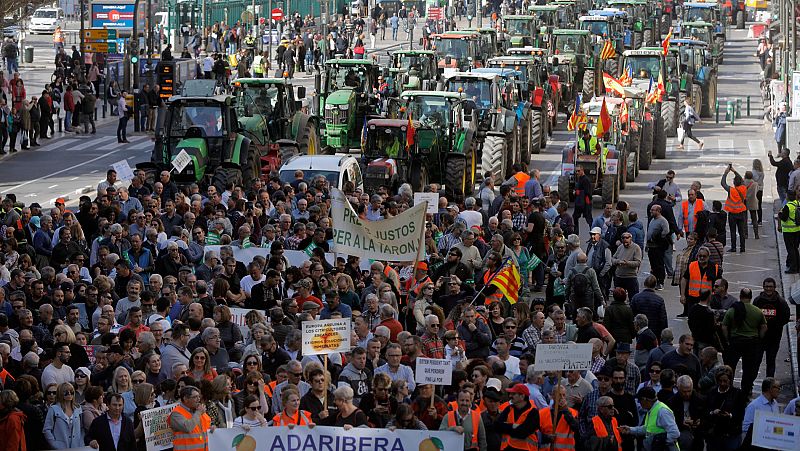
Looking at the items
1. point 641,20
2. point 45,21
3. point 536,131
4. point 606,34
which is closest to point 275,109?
point 536,131

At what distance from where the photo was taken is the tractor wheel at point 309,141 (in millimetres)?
36000

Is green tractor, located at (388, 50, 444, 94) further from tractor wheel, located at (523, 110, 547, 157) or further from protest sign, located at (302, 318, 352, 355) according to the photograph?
protest sign, located at (302, 318, 352, 355)

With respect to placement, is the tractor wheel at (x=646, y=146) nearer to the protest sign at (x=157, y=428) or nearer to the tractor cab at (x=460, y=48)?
the tractor cab at (x=460, y=48)

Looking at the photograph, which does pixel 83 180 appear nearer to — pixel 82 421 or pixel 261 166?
pixel 261 166

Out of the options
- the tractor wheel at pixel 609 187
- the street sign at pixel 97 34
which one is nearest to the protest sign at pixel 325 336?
the tractor wheel at pixel 609 187

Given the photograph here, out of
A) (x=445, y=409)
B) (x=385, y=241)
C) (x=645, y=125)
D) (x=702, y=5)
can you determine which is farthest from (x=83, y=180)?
(x=702, y=5)

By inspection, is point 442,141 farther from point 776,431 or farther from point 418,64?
point 776,431

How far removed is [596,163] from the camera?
33.4 metres

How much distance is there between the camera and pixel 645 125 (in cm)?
3909

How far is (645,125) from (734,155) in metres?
4.59

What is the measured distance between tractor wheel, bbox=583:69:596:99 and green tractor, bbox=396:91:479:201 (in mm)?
17101

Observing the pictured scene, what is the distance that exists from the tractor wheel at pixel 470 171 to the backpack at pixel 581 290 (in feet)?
41.5

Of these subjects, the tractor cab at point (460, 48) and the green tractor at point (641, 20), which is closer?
the tractor cab at point (460, 48)

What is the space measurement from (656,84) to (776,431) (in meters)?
29.2
